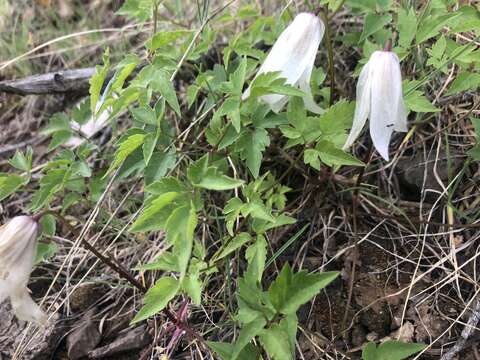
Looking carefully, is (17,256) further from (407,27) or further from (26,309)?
(407,27)

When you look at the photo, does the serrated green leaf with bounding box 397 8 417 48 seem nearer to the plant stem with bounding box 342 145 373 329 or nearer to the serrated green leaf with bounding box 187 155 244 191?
the plant stem with bounding box 342 145 373 329

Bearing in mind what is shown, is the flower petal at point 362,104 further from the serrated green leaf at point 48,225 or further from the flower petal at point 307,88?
the serrated green leaf at point 48,225

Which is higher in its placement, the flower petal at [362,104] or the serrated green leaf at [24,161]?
the flower petal at [362,104]

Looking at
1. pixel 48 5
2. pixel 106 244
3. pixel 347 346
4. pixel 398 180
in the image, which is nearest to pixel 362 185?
pixel 398 180

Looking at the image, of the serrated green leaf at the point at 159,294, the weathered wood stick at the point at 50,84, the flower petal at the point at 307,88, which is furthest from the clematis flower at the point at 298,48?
the weathered wood stick at the point at 50,84

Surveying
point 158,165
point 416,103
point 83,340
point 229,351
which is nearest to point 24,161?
point 158,165

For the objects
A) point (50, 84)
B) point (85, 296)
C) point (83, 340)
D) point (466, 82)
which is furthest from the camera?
point (50, 84)

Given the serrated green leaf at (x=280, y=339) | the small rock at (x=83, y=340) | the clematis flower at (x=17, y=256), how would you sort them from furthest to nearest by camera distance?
the small rock at (x=83, y=340)
the clematis flower at (x=17, y=256)
the serrated green leaf at (x=280, y=339)
